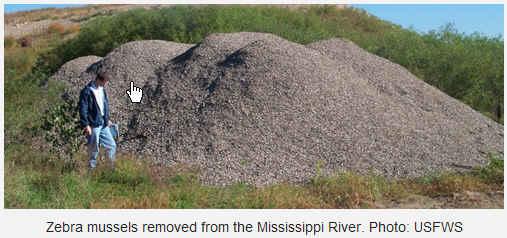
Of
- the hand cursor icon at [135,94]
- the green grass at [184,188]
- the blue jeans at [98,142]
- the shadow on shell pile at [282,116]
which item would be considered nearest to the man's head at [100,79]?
the blue jeans at [98,142]

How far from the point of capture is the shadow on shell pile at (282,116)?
7523mm

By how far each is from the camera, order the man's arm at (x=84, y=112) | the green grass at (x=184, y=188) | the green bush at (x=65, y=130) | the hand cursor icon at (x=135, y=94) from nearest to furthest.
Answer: the green grass at (x=184, y=188) → the man's arm at (x=84, y=112) → the green bush at (x=65, y=130) → the hand cursor icon at (x=135, y=94)

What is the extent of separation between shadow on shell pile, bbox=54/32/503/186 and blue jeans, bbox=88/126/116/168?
0.75m

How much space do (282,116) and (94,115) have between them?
2.40 metres

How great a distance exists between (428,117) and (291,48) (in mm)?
2094

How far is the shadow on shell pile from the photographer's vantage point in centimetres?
752

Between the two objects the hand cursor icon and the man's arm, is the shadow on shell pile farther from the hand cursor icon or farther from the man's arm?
the man's arm

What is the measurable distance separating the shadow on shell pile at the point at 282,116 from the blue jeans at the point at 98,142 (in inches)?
29.6

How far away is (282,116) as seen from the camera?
8.20 m

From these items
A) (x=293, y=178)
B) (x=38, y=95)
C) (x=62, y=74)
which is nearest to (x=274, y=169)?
(x=293, y=178)

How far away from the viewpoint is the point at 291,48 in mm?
9523

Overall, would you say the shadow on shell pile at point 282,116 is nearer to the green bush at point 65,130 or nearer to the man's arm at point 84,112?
the green bush at point 65,130

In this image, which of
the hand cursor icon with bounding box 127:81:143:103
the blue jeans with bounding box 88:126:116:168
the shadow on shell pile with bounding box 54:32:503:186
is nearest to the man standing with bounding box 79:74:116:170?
the blue jeans with bounding box 88:126:116:168

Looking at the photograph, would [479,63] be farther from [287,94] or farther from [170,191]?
[170,191]
